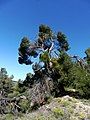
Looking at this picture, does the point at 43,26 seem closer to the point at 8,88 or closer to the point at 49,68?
the point at 49,68

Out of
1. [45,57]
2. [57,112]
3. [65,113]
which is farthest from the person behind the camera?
[45,57]

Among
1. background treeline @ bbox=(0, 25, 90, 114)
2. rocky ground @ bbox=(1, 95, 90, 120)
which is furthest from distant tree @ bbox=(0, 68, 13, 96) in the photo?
rocky ground @ bbox=(1, 95, 90, 120)

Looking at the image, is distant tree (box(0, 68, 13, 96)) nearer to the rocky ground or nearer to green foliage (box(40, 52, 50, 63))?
green foliage (box(40, 52, 50, 63))

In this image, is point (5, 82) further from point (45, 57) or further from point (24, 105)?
point (24, 105)

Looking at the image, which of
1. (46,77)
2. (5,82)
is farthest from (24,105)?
(5,82)

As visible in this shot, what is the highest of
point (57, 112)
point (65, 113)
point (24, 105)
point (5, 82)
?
point (5, 82)

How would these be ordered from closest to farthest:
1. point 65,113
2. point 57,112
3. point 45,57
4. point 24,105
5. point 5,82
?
point 65,113
point 57,112
point 24,105
point 45,57
point 5,82

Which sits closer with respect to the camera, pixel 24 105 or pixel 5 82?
pixel 24 105

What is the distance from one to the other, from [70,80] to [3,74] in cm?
1194

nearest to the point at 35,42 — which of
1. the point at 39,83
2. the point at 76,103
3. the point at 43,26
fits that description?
the point at 43,26

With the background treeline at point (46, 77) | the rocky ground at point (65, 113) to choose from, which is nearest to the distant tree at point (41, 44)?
the background treeline at point (46, 77)

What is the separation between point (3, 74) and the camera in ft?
87.2

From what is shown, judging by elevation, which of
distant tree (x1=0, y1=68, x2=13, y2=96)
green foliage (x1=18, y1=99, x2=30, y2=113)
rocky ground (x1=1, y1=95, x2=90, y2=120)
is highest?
distant tree (x1=0, y1=68, x2=13, y2=96)

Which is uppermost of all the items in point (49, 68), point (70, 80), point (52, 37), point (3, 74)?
point (52, 37)
